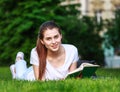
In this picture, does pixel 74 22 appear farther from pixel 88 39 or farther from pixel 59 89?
pixel 59 89

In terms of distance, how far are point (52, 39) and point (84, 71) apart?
74 centimetres

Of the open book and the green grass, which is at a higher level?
the green grass

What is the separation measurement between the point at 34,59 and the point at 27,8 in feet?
71.6

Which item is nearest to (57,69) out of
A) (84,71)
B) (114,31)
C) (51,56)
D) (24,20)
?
(51,56)

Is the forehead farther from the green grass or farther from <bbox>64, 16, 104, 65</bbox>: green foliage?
<bbox>64, 16, 104, 65</bbox>: green foliage

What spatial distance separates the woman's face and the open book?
613mm

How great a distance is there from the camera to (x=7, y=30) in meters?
32.4

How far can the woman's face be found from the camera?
891 centimetres

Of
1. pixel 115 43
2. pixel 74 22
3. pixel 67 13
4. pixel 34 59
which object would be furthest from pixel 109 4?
pixel 34 59

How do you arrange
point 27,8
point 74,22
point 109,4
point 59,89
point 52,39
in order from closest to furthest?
point 59,89 < point 52,39 < point 27,8 < point 74,22 < point 109,4

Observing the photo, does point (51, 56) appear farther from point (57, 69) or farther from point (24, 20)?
point (24, 20)

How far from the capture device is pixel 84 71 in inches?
333

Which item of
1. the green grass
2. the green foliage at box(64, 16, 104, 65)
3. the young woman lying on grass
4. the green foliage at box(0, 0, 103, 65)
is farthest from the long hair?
the green foliage at box(64, 16, 104, 65)

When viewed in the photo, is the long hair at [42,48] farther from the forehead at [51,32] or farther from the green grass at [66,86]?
the green grass at [66,86]
